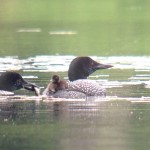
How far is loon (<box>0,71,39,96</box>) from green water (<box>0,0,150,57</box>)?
243 inches

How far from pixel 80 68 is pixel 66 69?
2557mm

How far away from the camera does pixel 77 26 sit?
1254 inches

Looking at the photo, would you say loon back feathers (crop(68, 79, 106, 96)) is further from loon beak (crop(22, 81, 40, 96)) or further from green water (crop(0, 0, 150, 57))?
green water (crop(0, 0, 150, 57))

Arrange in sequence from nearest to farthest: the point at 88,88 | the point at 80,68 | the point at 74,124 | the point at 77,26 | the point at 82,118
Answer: the point at 74,124 → the point at 82,118 → the point at 88,88 → the point at 80,68 → the point at 77,26

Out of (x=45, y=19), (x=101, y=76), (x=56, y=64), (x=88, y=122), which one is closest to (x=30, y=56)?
(x=56, y=64)

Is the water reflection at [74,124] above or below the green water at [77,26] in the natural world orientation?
below

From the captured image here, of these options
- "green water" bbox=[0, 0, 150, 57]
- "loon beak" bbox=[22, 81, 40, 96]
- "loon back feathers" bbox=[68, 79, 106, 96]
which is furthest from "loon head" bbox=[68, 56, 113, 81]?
"green water" bbox=[0, 0, 150, 57]

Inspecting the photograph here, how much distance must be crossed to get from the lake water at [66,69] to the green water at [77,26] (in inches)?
0.8

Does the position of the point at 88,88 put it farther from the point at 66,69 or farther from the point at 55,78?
the point at 66,69

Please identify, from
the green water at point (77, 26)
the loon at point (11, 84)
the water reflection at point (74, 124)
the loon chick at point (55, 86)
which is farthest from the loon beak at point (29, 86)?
the green water at point (77, 26)

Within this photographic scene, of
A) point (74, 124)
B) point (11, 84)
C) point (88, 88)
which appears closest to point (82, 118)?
point (74, 124)

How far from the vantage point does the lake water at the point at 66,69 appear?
13.0 meters

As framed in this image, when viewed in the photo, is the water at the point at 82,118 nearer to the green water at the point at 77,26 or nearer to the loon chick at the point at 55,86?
the loon chick at the point at 55,86

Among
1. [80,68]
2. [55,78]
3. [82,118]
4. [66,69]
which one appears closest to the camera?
[82,118]
